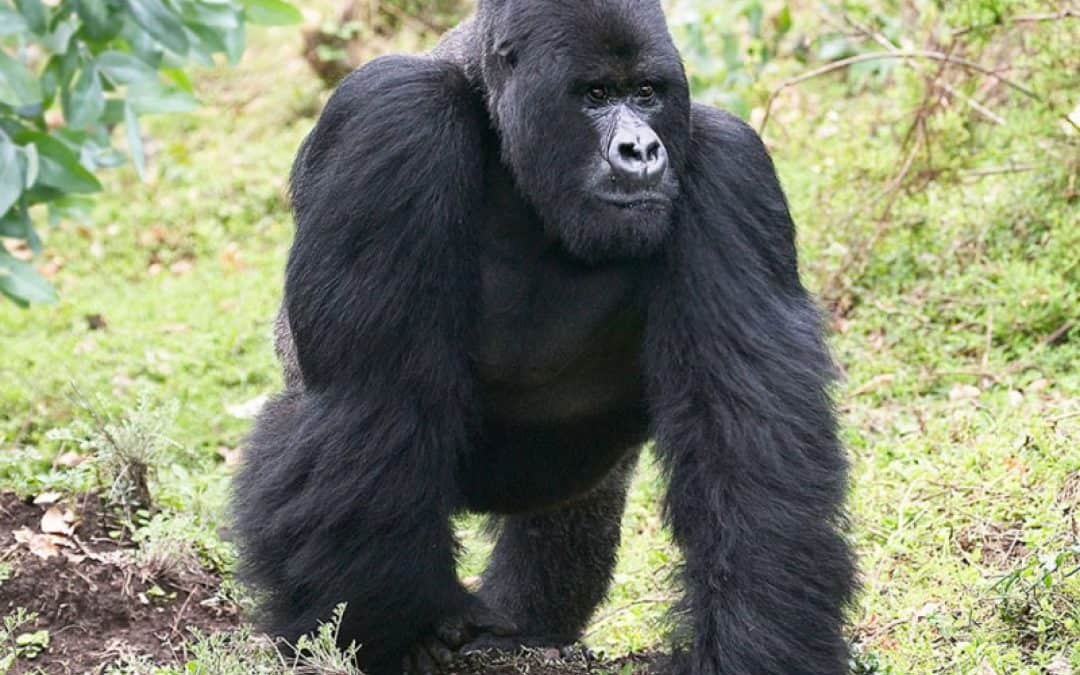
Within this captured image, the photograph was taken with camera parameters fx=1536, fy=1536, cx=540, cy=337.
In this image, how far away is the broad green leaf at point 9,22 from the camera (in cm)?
568

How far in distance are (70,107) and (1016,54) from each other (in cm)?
450

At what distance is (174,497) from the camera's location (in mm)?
5891

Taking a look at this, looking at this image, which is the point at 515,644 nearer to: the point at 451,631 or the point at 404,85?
the point at 451,631

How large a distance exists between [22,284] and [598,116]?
3328 millimetres

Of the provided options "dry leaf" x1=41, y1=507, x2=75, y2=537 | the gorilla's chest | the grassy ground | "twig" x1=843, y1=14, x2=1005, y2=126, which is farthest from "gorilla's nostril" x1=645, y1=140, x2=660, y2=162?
"twig" x1=843, y1=14, x2=1005, y2=126

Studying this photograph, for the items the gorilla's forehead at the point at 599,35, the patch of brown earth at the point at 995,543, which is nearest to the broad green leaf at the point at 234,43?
the gorilla's forehead at the point at 599,35

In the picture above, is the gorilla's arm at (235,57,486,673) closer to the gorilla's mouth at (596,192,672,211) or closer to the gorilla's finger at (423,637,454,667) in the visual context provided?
the gorilla's finger at (423,637,454,667)

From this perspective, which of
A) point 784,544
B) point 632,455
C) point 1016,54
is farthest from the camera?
point 1016,54

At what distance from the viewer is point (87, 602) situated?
4977 mm

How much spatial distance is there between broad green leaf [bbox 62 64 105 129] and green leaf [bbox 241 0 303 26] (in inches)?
26.7

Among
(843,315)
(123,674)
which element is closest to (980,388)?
(843,315)

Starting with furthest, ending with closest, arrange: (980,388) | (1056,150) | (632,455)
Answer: (1056,150), (980,388), (632,455)

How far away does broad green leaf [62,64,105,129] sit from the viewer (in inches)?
240

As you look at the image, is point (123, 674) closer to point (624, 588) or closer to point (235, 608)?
point (235, 608)
